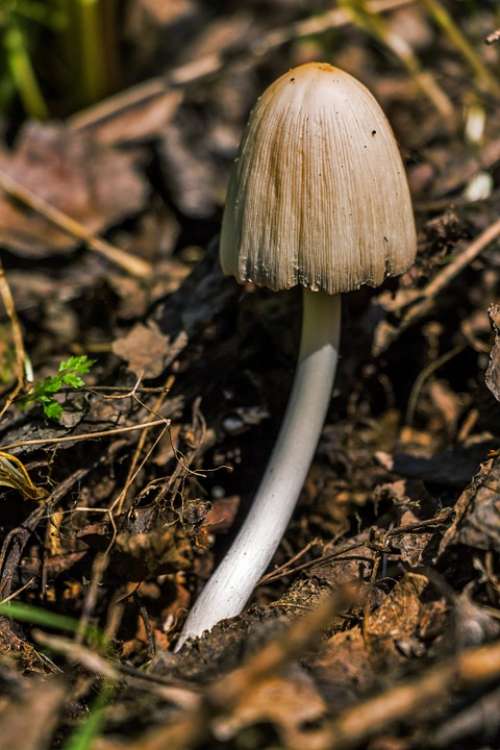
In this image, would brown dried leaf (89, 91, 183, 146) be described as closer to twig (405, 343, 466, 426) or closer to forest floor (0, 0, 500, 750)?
forest floor (0, 0, 500, 750)

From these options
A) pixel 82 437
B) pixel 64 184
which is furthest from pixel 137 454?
pixel 64 184

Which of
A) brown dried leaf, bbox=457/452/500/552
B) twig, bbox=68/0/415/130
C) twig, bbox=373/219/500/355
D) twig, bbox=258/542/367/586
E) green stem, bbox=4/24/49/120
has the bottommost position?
twig, bbox=258/542/367/586

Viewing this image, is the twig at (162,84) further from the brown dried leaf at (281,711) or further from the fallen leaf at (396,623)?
the brown dried leaf at (281,711)

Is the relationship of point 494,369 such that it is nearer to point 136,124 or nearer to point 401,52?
point 401,52

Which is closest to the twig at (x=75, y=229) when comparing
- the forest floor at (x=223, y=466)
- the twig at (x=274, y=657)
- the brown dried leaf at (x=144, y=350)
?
the forest floor at (x=223, y=466)

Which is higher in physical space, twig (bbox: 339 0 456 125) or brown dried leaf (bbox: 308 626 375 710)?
twig (bbox: 339 0 456 125)

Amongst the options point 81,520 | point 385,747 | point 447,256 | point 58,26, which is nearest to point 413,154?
point 447,256

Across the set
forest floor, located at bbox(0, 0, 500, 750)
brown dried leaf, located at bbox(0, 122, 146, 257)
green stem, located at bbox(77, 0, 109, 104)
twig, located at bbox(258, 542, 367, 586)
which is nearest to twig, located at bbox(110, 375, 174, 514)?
forest floor, located at bbox(0, 0, 500, 750)
